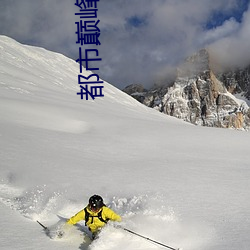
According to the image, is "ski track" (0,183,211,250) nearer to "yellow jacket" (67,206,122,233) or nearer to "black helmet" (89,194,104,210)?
"yellow jacket" (67,206,122,233)

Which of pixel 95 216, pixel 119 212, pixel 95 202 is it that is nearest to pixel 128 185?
pixel 119 212

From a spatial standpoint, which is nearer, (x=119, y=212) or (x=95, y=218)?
(x=95, y=218)

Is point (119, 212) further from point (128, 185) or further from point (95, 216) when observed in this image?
point (128, 185)

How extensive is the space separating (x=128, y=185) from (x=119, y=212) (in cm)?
144

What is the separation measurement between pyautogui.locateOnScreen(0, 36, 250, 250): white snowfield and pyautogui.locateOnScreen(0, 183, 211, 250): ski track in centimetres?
2

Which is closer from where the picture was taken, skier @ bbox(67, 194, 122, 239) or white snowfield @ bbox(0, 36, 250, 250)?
white snowfield @ bbox(0, 36, 250, 250)

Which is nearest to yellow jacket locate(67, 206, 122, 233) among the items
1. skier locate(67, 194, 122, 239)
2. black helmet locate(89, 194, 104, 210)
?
skier locate(67, 194, 122, 239)

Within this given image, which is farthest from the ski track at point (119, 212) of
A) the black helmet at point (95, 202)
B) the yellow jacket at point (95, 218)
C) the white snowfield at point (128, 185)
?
the black helmet at point (95, 202)

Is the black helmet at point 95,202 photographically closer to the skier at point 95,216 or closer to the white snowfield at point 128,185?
the skier at point 95,216

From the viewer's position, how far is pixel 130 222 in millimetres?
5828

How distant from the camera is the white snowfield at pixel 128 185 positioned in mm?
5383

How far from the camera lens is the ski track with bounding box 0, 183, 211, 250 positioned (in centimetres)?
531

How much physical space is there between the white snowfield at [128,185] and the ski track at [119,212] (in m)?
0.02

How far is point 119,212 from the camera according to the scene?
6586 millimetres
